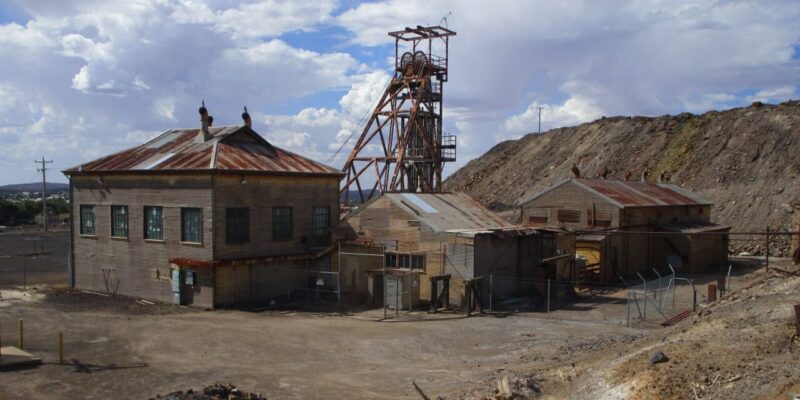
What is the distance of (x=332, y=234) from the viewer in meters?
33.1

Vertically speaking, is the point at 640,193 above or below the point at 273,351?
above

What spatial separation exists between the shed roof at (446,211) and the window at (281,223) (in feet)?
17.4

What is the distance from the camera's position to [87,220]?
35781mm

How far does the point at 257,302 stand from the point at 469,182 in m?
59.6

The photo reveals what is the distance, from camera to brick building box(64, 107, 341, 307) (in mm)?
30312

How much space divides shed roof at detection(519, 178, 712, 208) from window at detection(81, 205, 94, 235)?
2405 centimetres

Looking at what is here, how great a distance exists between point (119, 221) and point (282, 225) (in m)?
8.27

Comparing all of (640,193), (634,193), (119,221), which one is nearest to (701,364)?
(119,221)

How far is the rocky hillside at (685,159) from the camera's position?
56000 millimetres

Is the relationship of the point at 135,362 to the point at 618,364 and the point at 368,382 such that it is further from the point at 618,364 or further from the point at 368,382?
the point at 618,364

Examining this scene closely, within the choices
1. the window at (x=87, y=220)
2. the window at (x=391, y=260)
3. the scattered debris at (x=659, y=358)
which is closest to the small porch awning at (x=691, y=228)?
the window at (x=391, y=260)

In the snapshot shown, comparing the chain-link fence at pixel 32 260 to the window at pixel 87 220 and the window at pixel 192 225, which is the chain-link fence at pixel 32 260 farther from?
the window at pixel 192 225

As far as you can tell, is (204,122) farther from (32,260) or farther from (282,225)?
(32,260)

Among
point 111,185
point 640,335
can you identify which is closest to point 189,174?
point 111,185
